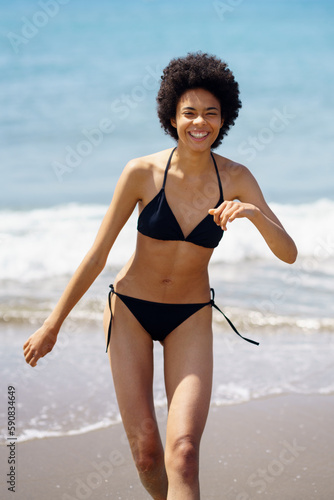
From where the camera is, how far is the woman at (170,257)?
319 cm

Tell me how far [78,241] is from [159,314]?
9594 mm

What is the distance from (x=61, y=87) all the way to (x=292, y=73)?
8.65 metres

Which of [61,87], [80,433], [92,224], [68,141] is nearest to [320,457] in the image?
[80,433]

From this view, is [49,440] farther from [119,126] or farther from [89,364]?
[119,126]

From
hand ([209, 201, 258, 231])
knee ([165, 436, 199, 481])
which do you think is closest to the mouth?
hand ([209, 201, 258, 231])

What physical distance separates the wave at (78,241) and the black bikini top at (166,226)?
7.31 m

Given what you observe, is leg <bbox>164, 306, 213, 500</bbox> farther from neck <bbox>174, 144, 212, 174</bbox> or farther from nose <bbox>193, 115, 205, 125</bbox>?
nose <bbox>193, 115, 205, 125</bbox>

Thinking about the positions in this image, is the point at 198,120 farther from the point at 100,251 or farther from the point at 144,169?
the point at 100,251

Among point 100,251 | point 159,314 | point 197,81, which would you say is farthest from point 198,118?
point 159,314

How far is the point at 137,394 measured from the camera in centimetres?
321

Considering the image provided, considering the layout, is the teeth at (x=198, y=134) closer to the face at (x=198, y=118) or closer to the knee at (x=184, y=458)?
the face at (x=198, y=118)

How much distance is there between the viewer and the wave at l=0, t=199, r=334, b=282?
1114 centimetres

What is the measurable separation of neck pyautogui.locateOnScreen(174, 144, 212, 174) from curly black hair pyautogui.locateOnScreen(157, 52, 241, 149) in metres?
0.28

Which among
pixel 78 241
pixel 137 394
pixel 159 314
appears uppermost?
pixel 159 314
